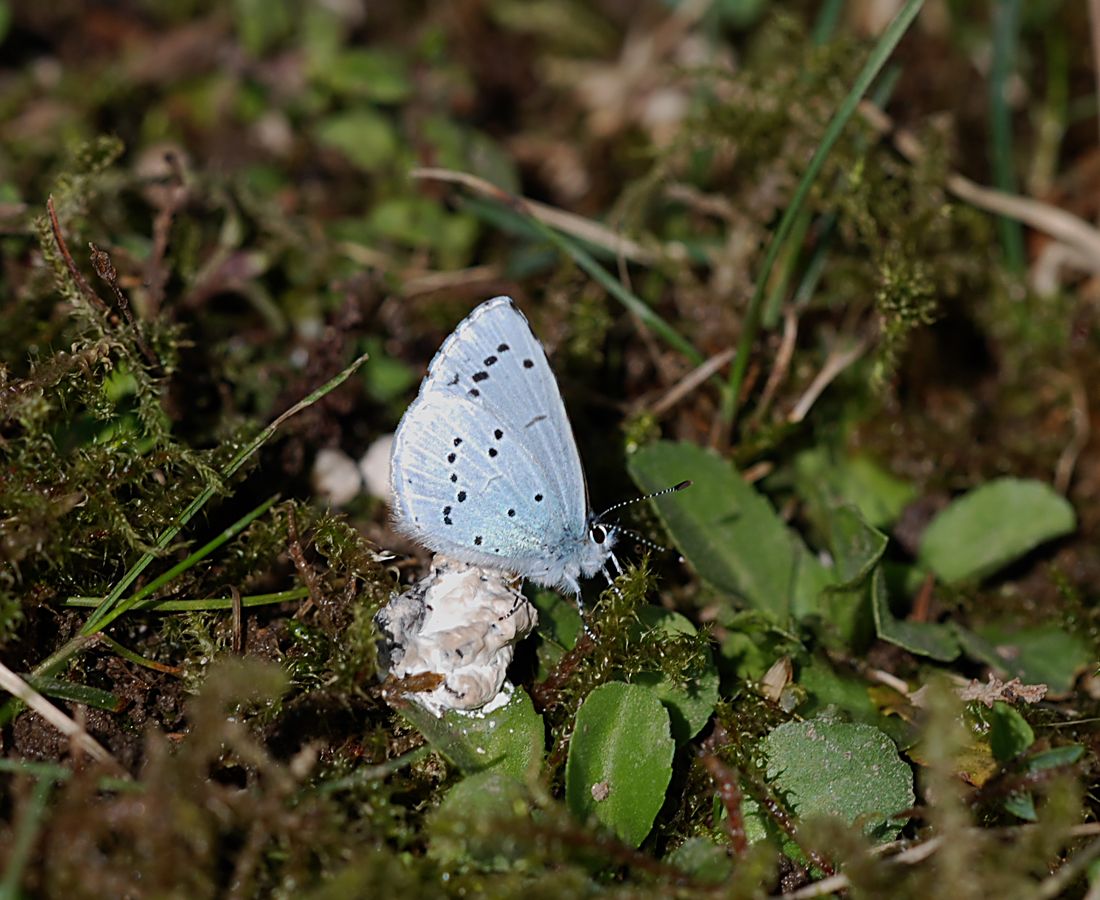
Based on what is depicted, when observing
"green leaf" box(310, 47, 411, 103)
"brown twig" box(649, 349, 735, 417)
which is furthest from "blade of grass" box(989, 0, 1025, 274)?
"green leaf" box(310, 47, 411, 103)

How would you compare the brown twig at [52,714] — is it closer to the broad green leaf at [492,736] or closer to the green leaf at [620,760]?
the broad green leaf at [492,736]

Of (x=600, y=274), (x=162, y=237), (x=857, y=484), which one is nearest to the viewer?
(x=600, y=274)

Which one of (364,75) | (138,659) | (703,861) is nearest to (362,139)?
(364,75)

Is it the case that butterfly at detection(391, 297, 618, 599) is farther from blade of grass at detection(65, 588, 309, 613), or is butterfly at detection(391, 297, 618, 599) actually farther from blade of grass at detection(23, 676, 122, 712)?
blade of grass at detection(23, 676, 122, 712)

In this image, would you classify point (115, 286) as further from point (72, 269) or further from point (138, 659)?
point (138, 659)

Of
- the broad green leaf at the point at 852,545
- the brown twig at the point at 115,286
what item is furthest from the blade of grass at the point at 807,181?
the brown twig at the point at 115,286

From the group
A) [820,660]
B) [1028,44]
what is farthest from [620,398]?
[1028,44]
